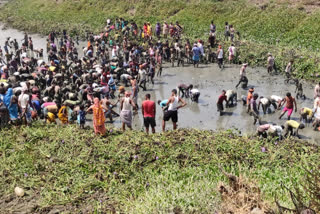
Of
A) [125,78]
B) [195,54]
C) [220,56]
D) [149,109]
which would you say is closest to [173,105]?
[149,109]

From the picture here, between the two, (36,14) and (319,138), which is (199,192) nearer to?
(319,138)

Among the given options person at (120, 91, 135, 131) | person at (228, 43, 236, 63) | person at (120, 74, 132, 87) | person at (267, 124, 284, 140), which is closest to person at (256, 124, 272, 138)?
person at (267, 124, 284, 140)

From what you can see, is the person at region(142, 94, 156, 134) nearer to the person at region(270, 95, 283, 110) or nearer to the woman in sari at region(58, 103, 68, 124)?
the woman in sari at region(58, 103, 68, 124)

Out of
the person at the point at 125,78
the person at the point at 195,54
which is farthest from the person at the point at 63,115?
the person at the point at 195,54

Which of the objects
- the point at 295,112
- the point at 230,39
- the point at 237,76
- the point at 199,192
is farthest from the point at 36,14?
the point at 199,192

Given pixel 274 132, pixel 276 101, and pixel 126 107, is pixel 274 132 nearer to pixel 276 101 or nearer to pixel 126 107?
pixel 276 101

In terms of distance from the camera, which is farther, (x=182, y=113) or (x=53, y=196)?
(x=182, y=113)

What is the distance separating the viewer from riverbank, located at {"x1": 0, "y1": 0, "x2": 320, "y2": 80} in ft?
68.2

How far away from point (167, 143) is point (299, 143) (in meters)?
3.82

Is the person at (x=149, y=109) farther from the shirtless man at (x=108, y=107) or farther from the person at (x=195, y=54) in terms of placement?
the person at (x=195, y=54)

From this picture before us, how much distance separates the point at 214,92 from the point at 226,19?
13317 mm

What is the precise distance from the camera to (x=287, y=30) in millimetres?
24594

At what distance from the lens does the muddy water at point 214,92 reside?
13641mm

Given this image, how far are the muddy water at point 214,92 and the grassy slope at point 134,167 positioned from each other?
2784 millimetres
